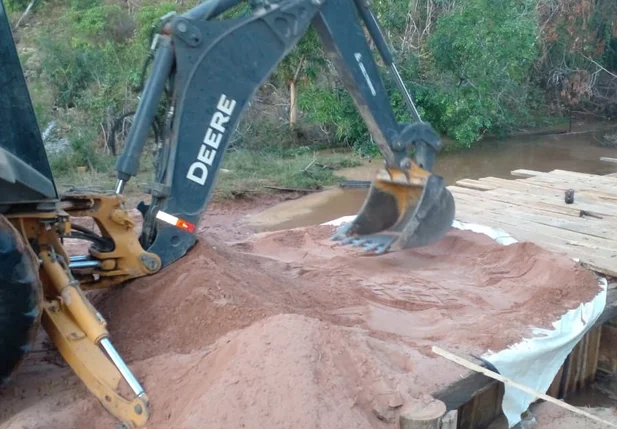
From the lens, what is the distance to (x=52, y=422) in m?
3.26

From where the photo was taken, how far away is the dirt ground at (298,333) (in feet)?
10.7

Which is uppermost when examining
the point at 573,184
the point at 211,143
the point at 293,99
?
the point at 211,143

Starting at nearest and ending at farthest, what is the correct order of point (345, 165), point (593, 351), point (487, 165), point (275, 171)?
point (593, 351) < point (275, 171) < point (345, 165) < point (487, 165)

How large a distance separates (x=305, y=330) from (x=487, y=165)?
1073 cm

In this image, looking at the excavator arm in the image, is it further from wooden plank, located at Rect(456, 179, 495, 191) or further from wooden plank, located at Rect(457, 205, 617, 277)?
wooden plank, located at Rect(456, 179, 495, 191)

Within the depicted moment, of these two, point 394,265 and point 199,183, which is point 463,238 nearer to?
point 394,265

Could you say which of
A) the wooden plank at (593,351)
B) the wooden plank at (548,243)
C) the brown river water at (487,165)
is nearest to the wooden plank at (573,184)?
the wooden plank at (548,243)

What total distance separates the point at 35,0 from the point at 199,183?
648 inches

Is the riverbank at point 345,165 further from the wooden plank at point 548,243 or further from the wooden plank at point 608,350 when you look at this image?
the wooden plank at point 608,350

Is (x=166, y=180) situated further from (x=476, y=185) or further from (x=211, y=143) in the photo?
(x=476, y=185)

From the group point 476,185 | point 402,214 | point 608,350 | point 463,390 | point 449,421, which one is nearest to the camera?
point 449,421

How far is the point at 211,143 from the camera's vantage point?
170 inches

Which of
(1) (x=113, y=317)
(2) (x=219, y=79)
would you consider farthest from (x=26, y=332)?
(2) (x=219, y=79)

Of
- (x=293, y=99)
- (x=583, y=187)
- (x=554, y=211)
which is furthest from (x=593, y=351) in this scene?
(x=293, y=99)
